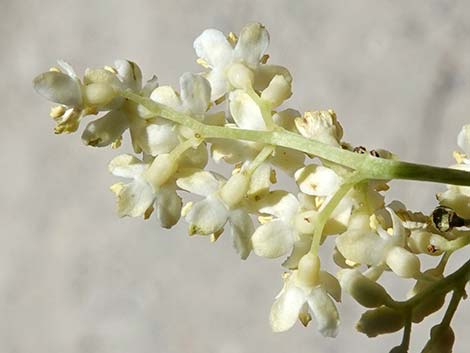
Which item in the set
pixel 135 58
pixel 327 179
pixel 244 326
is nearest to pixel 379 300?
pixel 327 179

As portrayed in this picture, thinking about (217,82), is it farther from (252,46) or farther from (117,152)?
(117,152)

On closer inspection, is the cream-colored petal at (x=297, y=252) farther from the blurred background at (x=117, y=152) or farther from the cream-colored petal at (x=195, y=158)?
the blurred background at (x=117, y=152)

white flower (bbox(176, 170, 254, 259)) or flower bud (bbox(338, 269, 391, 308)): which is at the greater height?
white flower (bbox(176, 170, 254, 259))

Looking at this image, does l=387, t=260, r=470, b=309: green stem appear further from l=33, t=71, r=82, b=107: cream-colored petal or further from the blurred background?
the blurred background

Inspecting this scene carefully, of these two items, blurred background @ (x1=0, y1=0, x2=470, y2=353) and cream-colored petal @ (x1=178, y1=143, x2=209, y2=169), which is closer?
cream-colored petal @ (x1=178, y1=143, x2=209, y2=169)

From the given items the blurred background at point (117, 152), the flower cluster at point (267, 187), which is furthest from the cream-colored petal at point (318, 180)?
the blurred background at point (117, 152)

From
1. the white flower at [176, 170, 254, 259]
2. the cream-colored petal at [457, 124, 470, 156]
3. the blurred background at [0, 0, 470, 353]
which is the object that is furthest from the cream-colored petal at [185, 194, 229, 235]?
the blurred background at [0, 0, 470, 353]

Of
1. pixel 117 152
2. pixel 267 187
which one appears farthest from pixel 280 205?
pixel 117 152
